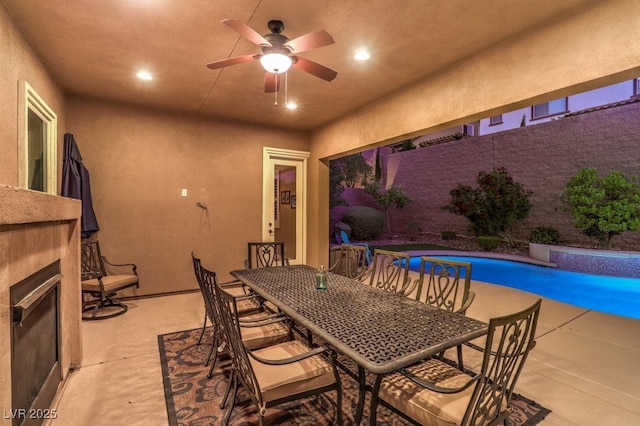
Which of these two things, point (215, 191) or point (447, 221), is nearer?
point (215, 191)

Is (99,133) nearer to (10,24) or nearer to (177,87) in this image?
(177,87)

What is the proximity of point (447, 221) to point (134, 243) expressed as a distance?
9.15 m

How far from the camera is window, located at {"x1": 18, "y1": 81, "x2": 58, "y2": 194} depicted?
302 centimetres

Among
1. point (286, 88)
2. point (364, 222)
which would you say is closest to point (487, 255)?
point (364, 222)

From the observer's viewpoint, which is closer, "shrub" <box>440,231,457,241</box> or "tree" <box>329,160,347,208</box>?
"shrub" <box>440,231,457,241</box>

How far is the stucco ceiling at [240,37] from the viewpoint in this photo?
2.25 m

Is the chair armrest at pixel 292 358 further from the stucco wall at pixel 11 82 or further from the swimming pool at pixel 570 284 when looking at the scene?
the swimming pool at pixel 570 284

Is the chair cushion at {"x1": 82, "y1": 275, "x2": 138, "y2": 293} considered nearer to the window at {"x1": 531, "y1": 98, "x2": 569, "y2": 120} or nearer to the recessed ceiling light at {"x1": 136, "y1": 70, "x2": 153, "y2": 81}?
the recessed ceiling light at {"x1": 136, "y1": 70, "x2": 153, "y2": 81}

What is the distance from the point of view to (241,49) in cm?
284

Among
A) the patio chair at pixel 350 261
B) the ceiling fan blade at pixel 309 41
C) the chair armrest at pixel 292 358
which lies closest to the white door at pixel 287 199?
the patio chair at pixel 350 261

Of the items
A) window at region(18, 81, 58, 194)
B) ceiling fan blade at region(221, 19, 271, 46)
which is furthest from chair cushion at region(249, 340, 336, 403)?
window at region(18, 81, 58, 194)

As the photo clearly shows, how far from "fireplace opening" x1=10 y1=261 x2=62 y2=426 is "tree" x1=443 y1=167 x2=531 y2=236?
976 centimetres

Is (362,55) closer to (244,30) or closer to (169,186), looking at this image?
(244,30)

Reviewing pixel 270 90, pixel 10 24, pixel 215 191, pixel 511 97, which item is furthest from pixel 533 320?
pixel 215 191
